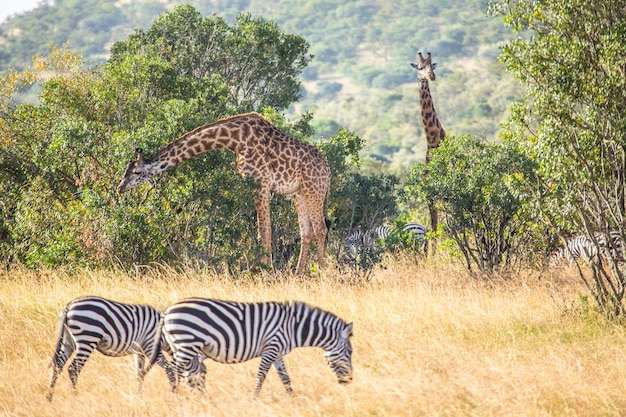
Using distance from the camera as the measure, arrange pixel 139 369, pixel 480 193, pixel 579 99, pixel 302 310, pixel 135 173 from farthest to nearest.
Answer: pixel 480 193
pixel 135 173
pixel 579 99
pixel 139 369
pixel 302 310

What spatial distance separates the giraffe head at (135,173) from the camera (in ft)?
39.3

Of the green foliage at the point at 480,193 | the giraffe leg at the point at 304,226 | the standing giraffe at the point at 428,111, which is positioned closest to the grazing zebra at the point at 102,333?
the giraffe leg at the point at 304,226

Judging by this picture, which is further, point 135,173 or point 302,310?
point 135,173

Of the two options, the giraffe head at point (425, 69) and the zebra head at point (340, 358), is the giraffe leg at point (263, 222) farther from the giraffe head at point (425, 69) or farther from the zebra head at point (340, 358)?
the giraffe head at point (425, 69)

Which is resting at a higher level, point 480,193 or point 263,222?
point 480,193

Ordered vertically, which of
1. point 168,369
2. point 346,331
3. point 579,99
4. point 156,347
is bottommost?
point 168,369

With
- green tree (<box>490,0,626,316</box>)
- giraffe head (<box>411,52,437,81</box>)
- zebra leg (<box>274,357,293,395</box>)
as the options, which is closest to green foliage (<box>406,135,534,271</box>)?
green tree (<box>490,0,626,316</box>)

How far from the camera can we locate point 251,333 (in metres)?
7.08

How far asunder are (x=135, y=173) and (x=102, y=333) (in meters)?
4.93

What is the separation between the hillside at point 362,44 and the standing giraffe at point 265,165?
6750 cm

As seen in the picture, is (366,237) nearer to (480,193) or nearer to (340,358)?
(480,193)

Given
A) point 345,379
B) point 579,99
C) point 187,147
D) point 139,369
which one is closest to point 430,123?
point 187,147

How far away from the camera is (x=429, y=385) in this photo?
7.00m

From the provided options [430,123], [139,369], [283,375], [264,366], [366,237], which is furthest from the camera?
[430,123]
